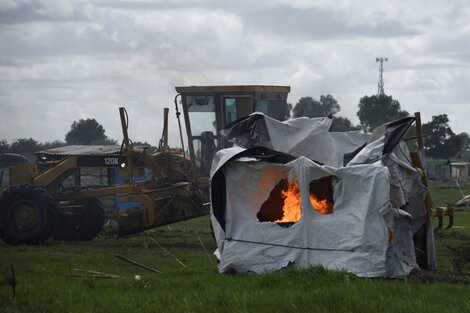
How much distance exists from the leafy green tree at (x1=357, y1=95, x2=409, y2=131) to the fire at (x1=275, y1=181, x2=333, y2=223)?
55044 mm

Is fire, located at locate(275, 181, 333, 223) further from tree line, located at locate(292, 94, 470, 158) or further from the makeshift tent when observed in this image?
tree line, located at locate(292, 94, 470, 158)

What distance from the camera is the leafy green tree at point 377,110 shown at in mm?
72750

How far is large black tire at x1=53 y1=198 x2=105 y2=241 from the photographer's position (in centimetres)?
2570

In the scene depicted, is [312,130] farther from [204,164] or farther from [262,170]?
[204,164]

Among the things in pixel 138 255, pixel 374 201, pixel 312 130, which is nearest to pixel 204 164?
pixel 138 255

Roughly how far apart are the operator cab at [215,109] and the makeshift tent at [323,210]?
6.47m

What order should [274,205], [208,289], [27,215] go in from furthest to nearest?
[27,215] → [274,205] → [208,289]

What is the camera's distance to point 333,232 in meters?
15.4

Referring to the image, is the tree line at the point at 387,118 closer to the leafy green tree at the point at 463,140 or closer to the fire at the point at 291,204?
the leafy green tree at the point at 463,140

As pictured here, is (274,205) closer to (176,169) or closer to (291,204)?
(291,204)

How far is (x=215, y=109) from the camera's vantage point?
24656 mm

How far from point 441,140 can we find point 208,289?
79.1 meters

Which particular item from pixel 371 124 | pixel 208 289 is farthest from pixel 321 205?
pixel 371 124

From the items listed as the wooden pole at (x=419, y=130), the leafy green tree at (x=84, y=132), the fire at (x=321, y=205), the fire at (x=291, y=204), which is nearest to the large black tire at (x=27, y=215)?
the fire at (x=291, y=204)
